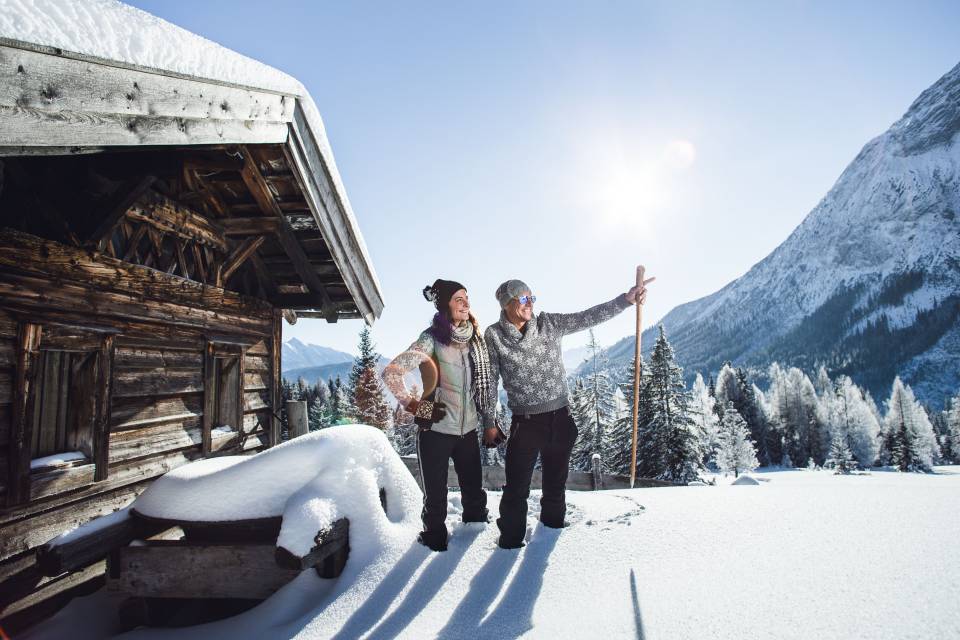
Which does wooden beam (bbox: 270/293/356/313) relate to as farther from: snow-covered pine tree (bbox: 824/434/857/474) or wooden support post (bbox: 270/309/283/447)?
snow-covered pine tree (bbox: 824/434/857/474)

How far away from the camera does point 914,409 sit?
194ft

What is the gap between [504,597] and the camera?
2.47 m

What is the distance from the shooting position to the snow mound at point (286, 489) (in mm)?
2924

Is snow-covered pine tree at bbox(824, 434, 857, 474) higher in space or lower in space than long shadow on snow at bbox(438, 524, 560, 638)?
lower

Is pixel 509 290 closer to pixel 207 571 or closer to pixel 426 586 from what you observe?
pixel 426 586

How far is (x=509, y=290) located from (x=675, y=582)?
2157mm

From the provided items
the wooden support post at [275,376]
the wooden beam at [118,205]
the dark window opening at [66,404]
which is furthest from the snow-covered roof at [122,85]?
the wooden support post at [275,376]

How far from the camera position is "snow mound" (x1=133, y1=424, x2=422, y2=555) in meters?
2.92

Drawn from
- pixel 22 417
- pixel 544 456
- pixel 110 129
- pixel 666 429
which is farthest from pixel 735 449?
pixel 110 129

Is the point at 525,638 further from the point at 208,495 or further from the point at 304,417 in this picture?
the point at 304,417

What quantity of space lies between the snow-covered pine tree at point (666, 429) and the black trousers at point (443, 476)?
20.1m

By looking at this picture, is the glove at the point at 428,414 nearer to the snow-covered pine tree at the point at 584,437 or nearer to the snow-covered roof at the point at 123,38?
the snow-covered roof at the point at 123,38

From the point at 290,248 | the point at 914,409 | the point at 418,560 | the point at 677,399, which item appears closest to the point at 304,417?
the point at 290,248

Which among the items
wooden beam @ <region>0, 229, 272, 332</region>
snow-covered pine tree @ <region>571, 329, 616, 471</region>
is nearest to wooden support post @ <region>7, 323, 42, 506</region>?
wooden beam @ <region>0, 229, 272, 332</region>
